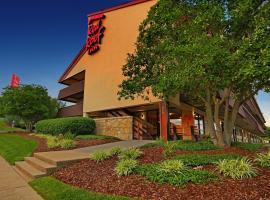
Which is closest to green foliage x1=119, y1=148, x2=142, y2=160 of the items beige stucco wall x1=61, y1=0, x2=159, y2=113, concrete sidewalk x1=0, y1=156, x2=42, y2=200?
concrete sidewalk x1=0, y1=156, x2=42, y2=200

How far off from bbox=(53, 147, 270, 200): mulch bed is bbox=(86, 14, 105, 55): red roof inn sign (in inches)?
728

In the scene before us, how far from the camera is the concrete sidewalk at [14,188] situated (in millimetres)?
6125

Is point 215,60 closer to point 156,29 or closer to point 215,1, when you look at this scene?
point 215,1

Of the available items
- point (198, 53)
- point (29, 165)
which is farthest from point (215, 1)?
point (29, 165)

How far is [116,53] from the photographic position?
22000 mm

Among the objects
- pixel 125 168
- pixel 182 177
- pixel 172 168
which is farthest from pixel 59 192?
pixel 182 177

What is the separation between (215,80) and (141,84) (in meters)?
4.82

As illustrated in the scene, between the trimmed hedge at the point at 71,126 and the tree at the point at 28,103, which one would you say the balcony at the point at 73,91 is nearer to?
the tree at the point at 28,103

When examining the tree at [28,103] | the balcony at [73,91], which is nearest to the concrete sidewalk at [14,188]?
the balcony at [73,91]

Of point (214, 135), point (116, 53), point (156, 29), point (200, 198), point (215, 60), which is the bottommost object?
point (200, 198)

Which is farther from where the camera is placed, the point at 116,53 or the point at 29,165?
the point at 116,53

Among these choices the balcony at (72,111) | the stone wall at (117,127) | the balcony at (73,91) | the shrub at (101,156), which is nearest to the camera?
the shrub at (101,156)

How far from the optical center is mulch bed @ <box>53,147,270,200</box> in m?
5.14

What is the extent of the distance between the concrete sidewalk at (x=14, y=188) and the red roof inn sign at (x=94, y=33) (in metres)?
17.4
